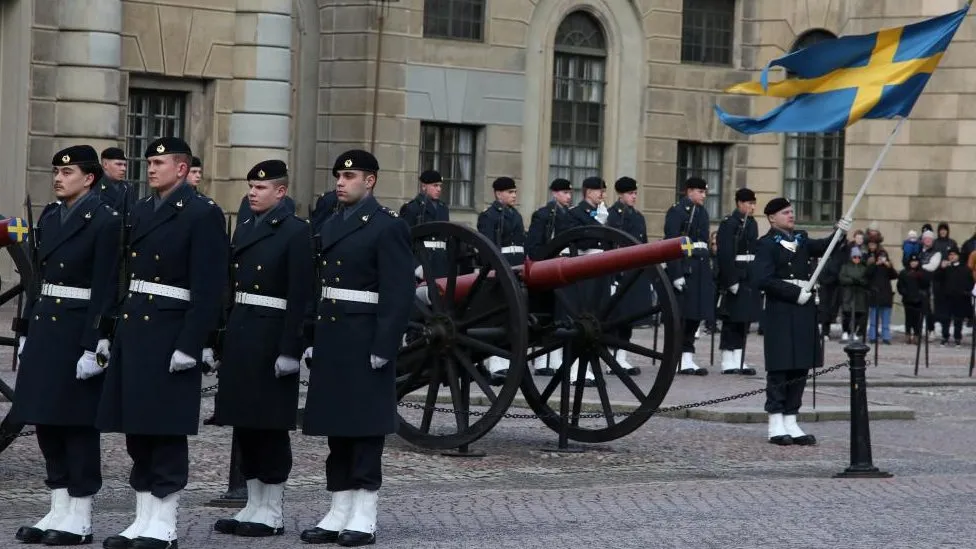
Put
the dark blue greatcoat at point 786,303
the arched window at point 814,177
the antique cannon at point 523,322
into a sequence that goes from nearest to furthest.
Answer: the antique cannon at point 523,322 → the dark blue greatcoat at point 786,303 → the arched window at point 814,177

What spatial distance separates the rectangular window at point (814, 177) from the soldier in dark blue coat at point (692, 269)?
1253 centimetres

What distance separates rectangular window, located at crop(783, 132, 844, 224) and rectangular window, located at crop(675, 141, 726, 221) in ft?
4.22

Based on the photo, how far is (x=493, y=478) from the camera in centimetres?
1295

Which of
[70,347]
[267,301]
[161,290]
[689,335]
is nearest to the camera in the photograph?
[161,290]

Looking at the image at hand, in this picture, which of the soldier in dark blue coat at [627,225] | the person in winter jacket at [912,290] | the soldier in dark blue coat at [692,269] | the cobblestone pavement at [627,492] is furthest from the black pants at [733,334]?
the person in winter jacket at [912,290]

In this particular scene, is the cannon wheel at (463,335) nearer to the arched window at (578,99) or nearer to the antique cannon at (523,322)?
the antique cannon at (523,322)

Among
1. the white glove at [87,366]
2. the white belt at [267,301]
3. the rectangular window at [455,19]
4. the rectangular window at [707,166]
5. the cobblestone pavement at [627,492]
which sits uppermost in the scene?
the rectangular window at [455,19]

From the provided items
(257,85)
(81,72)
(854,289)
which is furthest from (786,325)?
(854,289)

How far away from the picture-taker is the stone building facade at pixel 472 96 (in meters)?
24.8

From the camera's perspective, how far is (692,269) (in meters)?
21.7

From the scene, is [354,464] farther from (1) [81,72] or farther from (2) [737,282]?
(1) [81,72]

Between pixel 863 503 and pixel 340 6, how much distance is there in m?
18.0

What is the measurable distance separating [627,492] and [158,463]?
135 inches

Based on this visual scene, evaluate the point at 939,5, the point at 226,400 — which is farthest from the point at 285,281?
the point at 939,5
